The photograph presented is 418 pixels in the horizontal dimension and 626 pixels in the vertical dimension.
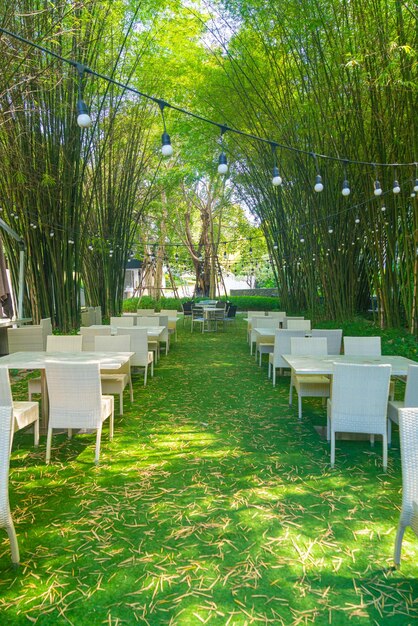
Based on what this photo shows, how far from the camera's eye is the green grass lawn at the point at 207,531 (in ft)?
5.35

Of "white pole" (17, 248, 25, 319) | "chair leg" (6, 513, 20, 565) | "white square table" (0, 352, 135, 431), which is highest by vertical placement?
"white pole" (17, 248, 25, 319)

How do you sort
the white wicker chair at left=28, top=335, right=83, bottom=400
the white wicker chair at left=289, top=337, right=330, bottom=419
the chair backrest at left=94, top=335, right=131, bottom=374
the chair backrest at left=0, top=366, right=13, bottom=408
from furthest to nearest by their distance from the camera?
1. the chair backrest at left=94, top=335, right=131, bottom=374
2. the white wicker chair at left=28, top=335, right=83, bottom=400
3. the white wicker chair at left=289, top=337, right=330, bottom=419
4. the chair backrest at left=0, top=366, right=13, bottom=408

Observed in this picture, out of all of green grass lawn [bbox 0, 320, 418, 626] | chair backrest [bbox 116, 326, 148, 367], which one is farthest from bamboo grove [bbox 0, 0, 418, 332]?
green grass lawn [bbox 0, 320, 418, 626]

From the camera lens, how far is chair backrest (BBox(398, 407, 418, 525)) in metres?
1.73

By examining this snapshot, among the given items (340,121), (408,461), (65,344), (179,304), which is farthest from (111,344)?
(179,304)

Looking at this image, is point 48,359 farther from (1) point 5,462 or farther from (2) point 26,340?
(2) point 26,340

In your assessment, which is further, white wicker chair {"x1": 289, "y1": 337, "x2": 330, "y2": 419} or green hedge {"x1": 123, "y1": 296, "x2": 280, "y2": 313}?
green hedge {"x1": 123, "y1": 296, "x2": 280, "y2": 313}

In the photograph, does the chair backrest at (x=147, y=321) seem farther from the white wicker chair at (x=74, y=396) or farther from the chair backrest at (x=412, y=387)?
the chair backrest at (x=412, y=387)

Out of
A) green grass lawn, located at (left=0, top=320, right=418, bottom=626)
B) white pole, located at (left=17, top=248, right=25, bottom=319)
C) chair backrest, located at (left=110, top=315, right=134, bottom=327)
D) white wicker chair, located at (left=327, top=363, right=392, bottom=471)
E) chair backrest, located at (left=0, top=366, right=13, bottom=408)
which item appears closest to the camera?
green grass lawn, located at (left=0, top=320, right=418, bottom=626)

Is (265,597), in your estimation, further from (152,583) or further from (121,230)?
Result: (121,230)

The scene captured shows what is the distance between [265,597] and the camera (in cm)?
167

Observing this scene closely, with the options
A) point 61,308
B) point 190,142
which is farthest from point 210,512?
point 190,142

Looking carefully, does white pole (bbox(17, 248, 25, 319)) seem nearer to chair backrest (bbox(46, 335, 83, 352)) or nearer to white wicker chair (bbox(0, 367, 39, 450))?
chair backrest (bbox(46, 335, 83, 352))

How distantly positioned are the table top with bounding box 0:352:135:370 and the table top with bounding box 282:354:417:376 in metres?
1.37
